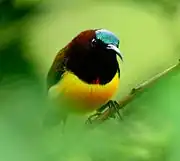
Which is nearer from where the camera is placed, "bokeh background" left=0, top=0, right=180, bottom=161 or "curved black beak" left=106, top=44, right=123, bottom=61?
"bokeh background" left=0, top=0, right=180, bottom=161

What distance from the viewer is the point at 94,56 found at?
382 millimetres

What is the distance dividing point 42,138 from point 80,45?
6.4 inches

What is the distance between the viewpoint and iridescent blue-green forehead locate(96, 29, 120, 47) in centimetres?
35

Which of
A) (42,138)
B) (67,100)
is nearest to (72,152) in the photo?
(42,138)

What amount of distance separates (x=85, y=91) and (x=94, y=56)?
4 cm

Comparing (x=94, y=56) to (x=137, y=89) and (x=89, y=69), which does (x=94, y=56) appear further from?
(x=137, y=89)

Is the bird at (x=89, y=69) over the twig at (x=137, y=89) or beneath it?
over

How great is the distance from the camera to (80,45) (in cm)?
36

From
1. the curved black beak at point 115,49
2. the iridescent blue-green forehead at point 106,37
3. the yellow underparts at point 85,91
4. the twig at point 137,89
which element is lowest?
the twig at point 137,89

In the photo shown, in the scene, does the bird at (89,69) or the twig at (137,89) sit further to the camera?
the bird at (89,69)

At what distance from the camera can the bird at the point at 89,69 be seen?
0.35m

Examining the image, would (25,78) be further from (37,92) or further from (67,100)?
(67,100)

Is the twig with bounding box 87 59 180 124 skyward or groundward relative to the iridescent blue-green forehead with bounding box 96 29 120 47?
groundward

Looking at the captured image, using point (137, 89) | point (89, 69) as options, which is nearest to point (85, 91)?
point (89, 69)
